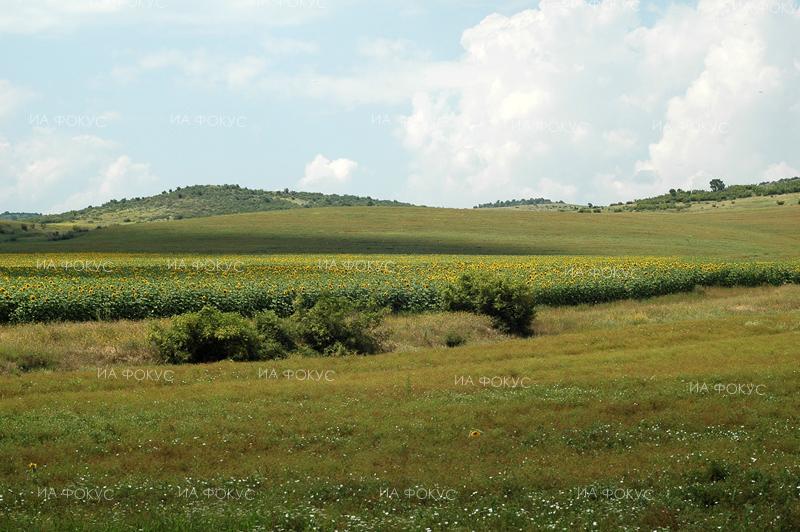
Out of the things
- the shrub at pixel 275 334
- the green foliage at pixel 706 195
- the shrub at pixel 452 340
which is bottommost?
the shrub at pixel 452 340

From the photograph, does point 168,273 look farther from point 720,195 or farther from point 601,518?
point 720,195

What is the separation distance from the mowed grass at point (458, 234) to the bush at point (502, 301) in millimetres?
35824

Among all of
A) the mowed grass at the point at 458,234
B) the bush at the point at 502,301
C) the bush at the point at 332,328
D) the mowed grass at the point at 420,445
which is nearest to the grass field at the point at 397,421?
the mowed grass at the point at 420,445

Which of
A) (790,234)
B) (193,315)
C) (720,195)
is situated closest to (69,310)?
(193,315)

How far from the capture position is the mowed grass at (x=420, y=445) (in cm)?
1321

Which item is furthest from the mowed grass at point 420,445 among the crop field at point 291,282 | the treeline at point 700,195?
the treeline at point 700,195

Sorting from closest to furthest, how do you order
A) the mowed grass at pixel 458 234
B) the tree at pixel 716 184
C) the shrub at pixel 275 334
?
the shrub at pixel 275 334 < the mowed grass at pixel 458 234 < the tree at pixel 716 184

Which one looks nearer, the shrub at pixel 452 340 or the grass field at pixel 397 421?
the grass field at pixel 397 421

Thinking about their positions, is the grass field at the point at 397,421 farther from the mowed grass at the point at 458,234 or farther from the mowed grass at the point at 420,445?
the mowed grass at the point at 458,234

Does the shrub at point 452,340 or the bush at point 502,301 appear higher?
the bush at point 502,301

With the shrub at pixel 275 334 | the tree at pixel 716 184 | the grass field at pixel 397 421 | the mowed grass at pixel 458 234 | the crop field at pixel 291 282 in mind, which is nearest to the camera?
the grass field at pixel 397 421

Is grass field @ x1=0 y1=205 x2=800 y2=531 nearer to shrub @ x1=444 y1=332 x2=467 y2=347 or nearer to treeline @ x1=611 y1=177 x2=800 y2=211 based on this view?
shrub @ x1=444 y1=332 x2=467 y2=347

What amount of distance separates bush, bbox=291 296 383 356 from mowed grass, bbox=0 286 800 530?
183 inches

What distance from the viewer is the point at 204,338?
28641 mm
